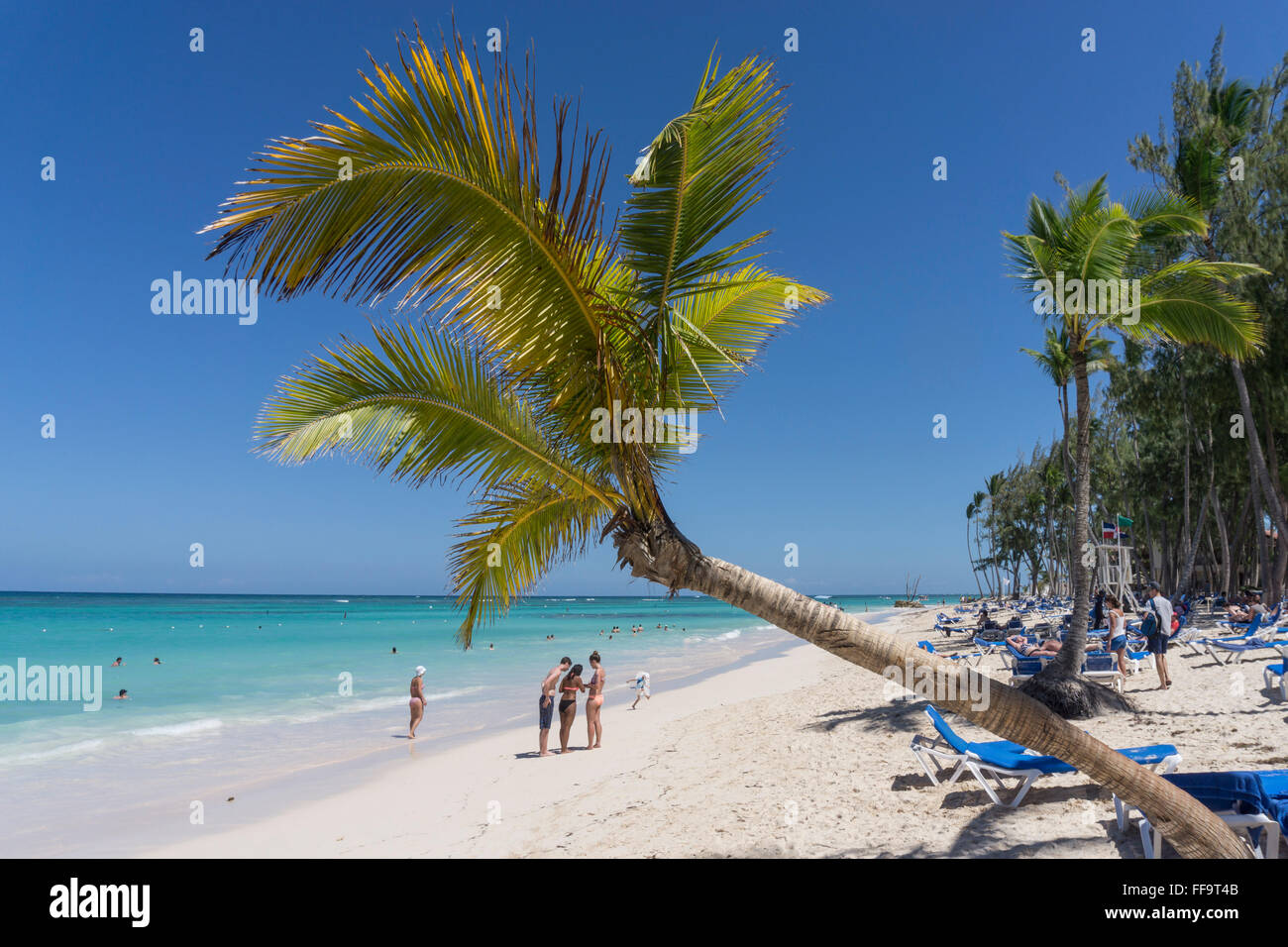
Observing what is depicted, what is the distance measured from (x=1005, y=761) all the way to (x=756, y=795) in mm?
2401

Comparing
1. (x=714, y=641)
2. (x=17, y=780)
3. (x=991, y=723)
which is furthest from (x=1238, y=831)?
(x=714, y=641)

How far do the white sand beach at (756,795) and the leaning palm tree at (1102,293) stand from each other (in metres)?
0.85

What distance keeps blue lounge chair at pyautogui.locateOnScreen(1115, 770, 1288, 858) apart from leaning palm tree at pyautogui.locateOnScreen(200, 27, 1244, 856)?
1.00 m

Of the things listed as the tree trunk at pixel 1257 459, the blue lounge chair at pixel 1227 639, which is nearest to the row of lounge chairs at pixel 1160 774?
the blue lounge chair at pixel 1227 639

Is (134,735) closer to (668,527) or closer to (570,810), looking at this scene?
(570,810)

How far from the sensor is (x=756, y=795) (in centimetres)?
692

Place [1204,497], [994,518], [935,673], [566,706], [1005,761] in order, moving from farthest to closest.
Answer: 1. [994,518]
2. [1204,497]
3. [566,706]
4. [1005,761]
5. [935,673]

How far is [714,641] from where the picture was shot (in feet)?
135

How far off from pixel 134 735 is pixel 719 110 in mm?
16370

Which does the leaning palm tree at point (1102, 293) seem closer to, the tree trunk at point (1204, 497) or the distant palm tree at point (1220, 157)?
the distant palm tree at point (1220, 157)

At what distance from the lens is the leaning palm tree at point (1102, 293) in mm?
7386

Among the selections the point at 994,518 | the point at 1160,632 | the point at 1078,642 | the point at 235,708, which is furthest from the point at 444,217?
the point at 994,518

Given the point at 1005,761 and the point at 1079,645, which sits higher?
the point at 1079,645

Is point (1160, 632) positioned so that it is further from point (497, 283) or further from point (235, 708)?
point (235, 708)
